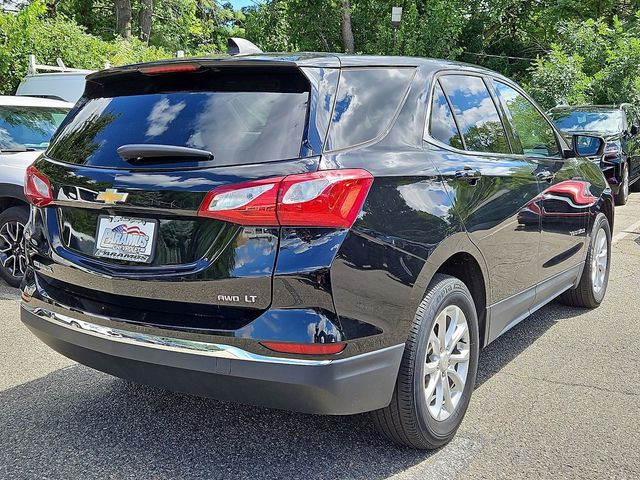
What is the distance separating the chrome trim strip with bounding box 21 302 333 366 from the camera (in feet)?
7.97

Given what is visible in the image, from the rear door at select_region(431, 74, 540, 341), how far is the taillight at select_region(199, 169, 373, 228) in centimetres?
76

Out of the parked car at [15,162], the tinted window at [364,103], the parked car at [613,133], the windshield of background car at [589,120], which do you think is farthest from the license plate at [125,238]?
the windshield of background car at [589,120]

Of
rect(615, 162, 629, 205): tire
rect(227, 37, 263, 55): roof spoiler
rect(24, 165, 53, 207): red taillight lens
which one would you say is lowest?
rect(615, 162, 629, 205): tire

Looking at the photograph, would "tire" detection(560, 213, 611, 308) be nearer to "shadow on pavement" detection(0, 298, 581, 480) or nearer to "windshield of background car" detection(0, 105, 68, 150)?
"shadow on pavement" detection(0, 298, 581, 480)

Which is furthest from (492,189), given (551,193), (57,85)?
(57,85)

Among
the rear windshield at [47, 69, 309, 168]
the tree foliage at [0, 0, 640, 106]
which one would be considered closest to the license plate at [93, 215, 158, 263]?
the rear windshield at [47, 69, 309, 168]

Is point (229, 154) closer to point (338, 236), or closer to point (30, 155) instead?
point (338, 236)

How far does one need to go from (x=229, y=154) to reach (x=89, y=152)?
0.77 m

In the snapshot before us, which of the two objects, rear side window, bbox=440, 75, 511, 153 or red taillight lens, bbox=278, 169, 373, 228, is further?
rear side window, bbox=440, 75, 511, 153

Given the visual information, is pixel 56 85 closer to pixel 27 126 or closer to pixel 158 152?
pixel 27 126

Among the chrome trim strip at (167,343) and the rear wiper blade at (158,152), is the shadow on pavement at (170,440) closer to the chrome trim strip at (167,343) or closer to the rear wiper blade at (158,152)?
the chrome trim strip at (167,343)

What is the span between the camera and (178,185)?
8.33ft

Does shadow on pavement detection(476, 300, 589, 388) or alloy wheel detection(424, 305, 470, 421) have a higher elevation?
alloy wheel detection(424, 305, 470, 421)

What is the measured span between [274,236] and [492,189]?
4.86 feet
